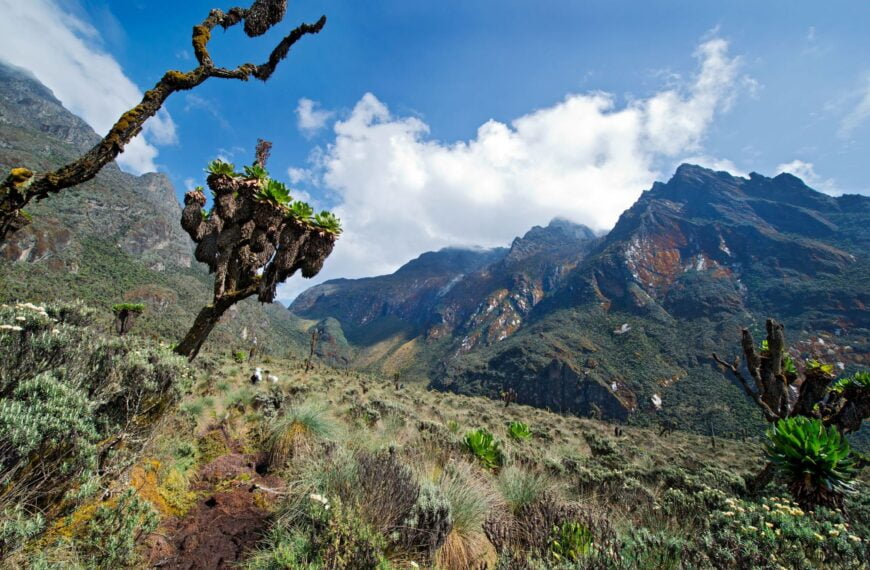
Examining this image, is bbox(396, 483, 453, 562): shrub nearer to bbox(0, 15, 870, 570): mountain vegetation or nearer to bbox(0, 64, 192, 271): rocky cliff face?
bbox(0, 15, 870, 570): mountain vegetation

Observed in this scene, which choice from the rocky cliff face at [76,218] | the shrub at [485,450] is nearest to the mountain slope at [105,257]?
the rocky cliff face at [76,218]

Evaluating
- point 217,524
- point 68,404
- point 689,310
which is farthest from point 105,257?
point 689,310

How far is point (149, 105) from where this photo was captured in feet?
17.9

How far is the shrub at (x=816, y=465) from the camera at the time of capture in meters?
5.83

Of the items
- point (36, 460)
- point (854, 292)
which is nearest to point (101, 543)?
point (36, 460)

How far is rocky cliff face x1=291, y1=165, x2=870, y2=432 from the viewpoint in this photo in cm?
9531

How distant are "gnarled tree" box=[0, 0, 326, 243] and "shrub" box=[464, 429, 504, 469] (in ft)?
27.1

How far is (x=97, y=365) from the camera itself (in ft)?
14.6

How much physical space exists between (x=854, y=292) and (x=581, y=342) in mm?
79108

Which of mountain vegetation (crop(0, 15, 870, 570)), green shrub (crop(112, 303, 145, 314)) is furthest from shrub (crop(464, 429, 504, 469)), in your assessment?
green shrub (crop(112, 303, 145, 314))

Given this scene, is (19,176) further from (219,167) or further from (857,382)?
(857,382)

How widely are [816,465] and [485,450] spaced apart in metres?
5.66

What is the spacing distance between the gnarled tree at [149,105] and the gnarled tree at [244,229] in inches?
148

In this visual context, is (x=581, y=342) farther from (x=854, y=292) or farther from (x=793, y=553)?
(x=793, y=553)
